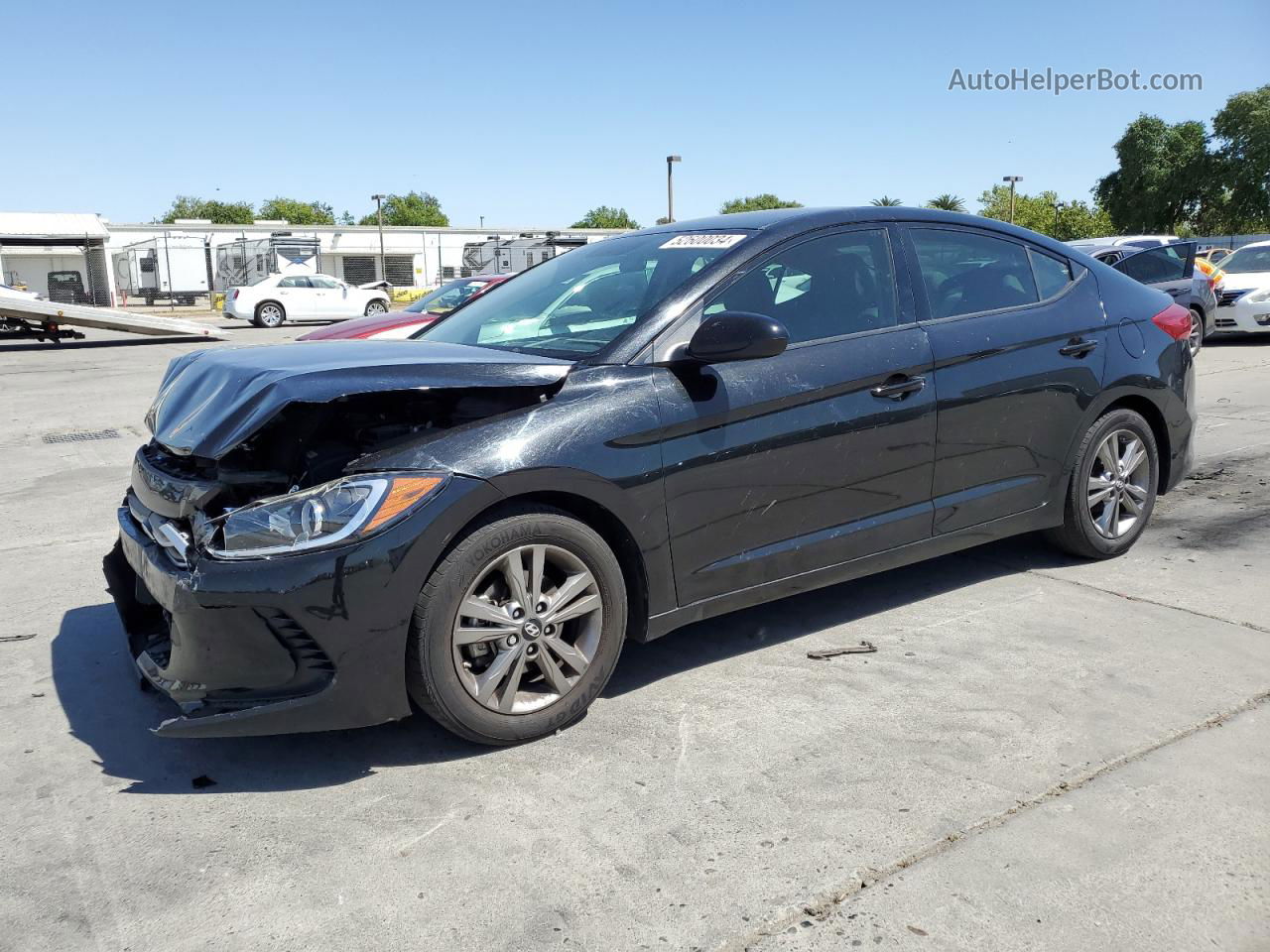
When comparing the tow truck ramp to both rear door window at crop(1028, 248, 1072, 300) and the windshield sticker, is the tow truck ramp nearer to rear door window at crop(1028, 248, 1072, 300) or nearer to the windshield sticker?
the windshield sticker

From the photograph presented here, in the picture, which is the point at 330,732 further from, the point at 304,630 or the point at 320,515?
the point at 320,515

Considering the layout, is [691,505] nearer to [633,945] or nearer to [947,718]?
[947,718]

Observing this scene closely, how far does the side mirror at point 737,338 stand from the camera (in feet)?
11.3

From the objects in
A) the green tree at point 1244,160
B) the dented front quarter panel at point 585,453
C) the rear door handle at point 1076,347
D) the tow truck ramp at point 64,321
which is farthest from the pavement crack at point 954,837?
the green tree at point 1244,160

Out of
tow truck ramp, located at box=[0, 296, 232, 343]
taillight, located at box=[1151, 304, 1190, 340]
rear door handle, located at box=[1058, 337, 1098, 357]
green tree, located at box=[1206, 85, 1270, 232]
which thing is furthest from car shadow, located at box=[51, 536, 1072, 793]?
green tree, located at box=[1206, 85, 1270, 232]

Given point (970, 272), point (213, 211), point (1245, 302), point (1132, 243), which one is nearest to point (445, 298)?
point (1132, 243)

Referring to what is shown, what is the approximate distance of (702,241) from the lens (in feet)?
13.4

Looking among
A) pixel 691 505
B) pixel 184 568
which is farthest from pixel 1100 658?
pixel 184 568

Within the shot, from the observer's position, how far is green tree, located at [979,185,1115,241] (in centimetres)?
7562

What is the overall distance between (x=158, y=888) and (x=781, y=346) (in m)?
2.39

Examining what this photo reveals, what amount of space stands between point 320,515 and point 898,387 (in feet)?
7.30

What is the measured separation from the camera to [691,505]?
3529 millimetres

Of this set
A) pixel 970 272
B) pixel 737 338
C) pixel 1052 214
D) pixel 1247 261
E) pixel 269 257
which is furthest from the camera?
pixel 1052 214

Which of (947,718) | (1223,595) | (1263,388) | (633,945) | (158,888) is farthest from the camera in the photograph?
(1263,388)
